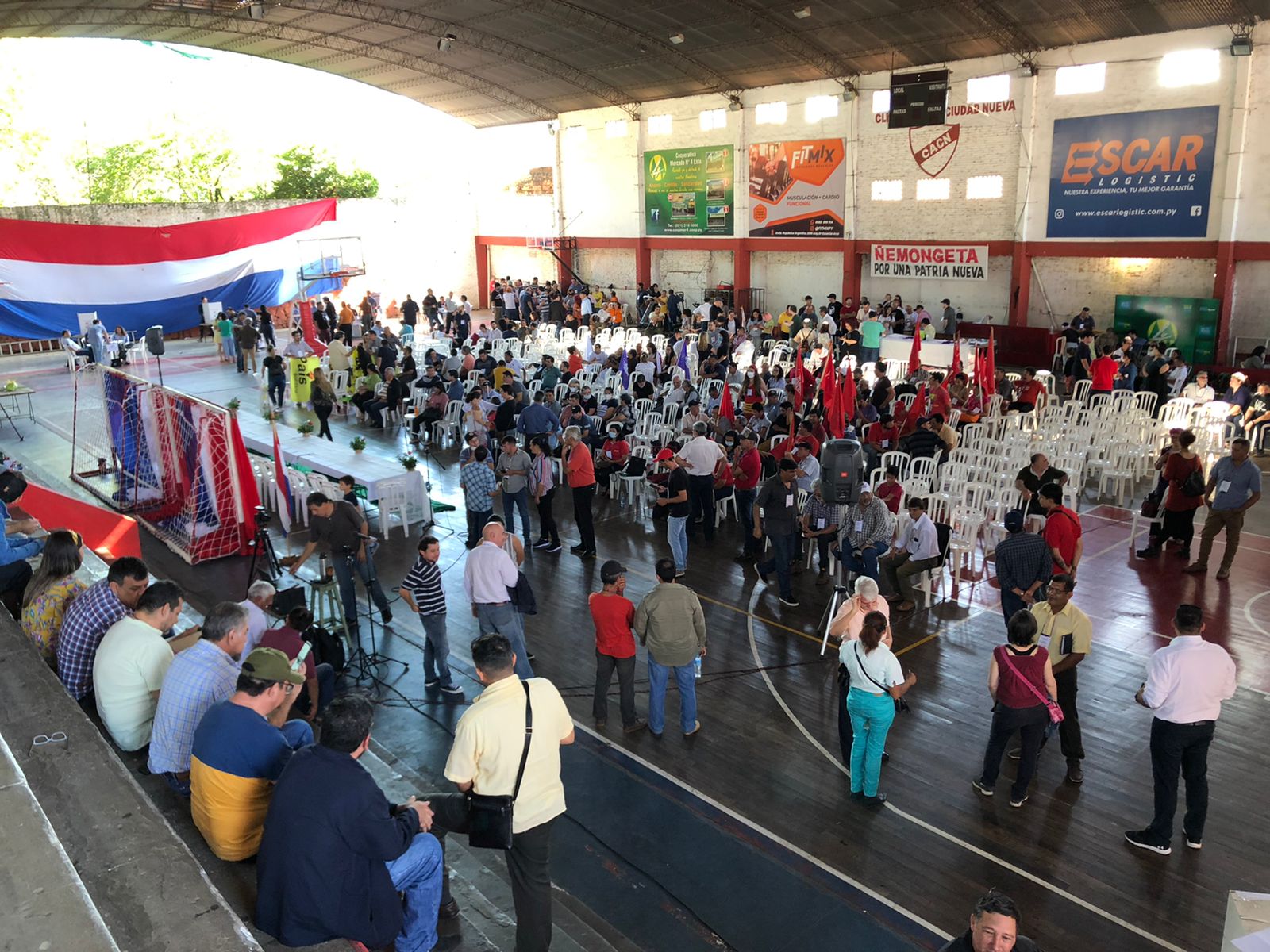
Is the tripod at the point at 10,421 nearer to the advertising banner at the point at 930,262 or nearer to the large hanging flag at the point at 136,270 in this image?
the large hanging flag at the point at 136,270

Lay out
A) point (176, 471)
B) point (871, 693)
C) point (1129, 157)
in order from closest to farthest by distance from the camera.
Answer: point (871, 693)
point (176, 471)
point (1129, 157)

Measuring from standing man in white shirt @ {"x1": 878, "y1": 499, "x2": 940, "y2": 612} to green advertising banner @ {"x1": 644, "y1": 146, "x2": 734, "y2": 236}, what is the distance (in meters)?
20.9

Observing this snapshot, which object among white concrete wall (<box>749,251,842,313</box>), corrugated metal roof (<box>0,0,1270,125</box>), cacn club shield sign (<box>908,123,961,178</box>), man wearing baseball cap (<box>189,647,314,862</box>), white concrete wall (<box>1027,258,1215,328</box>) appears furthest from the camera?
white concrete wall (<box>749,251,842,313</box>)

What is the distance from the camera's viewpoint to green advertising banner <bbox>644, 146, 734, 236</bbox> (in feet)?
91.6

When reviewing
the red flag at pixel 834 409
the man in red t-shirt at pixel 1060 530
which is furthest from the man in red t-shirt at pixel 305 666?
the red flag at pixel 834 409

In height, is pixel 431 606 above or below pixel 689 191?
below

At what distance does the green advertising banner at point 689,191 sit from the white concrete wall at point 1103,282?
978cm

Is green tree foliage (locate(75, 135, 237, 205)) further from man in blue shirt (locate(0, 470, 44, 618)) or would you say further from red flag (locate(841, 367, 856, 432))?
man in blue shirt (locate(0, 470, 44, 618))

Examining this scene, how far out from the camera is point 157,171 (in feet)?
145

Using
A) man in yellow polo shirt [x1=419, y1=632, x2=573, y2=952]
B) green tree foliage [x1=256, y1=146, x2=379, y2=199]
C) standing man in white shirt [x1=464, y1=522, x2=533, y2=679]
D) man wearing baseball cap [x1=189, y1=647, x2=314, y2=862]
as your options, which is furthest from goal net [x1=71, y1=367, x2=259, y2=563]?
green tree foliage [x1=256, y1=146, x2=379, y2=199]

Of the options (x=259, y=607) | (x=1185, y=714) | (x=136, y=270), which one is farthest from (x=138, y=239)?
(x=1185, y=714)

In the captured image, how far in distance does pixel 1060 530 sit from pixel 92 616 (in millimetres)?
6668

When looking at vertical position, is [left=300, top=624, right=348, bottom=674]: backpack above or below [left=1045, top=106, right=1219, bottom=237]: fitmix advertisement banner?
below

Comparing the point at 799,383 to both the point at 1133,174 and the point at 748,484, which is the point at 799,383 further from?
the point at 1133,174
